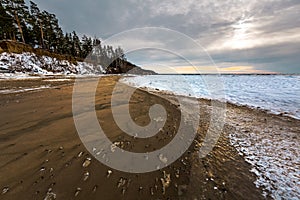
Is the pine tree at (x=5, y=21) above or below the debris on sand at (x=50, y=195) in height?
above

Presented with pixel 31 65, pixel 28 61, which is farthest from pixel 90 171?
pixel 28 61

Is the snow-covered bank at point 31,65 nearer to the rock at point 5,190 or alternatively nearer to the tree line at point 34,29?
the tree line at point 34,29

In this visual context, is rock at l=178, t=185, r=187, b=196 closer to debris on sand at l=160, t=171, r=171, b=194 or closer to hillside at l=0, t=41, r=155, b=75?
debris on sand at l=160, t=171, r=171, b=194

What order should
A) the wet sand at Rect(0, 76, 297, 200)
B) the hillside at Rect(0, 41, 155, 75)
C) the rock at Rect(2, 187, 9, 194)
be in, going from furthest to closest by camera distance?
the hillside at Rect(0, 41, 155, 75), the wet sand at Rect(0, 76, 297, 200), the rock at Rect(2, 187, 9, 194)

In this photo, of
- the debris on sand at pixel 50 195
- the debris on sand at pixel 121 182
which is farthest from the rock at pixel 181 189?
the debris on sand at pixel 50 195

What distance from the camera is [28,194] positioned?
2197 millimetres

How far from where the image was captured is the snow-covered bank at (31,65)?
26938 mm

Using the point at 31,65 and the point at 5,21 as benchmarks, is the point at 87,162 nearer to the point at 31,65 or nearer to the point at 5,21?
the point at 31,65

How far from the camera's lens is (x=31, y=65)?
1287 inches

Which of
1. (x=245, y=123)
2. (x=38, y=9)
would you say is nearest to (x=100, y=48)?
(x=38, y=9)

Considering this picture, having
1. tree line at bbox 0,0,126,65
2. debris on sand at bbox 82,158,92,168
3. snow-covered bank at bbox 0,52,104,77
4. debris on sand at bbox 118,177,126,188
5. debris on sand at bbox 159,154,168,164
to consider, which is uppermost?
tree line at bbox 0,0,126,65

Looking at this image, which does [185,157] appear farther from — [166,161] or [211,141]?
[211,141]

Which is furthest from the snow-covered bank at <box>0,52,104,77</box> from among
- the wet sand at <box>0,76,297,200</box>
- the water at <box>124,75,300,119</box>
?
the wet sand at <box>0,76,297,200</box>

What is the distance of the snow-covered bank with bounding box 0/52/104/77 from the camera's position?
26938 millimetres
